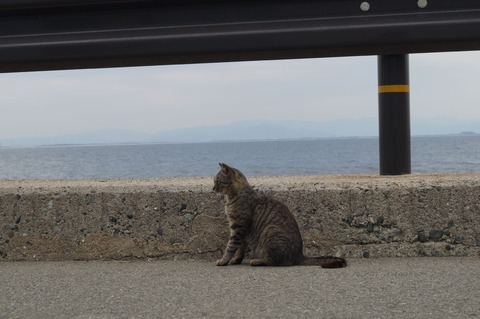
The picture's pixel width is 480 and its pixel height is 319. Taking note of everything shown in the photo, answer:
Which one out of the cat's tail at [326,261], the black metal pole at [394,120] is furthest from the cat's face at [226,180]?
the black metal pole at [394,120]

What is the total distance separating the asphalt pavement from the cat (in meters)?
0.17

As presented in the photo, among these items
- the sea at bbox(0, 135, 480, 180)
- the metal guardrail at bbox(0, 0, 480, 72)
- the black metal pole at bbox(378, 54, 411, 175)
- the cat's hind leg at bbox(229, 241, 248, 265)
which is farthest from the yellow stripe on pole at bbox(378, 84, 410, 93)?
the sea at bbox(0, 135, 480, 180)

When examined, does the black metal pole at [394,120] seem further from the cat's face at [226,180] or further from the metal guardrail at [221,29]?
the metal guardrail at [221,29]

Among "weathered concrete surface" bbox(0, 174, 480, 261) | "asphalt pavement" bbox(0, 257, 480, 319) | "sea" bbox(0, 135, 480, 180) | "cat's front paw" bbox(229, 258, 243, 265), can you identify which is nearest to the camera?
"asphalt pavement" bbox(0, 257, 480, 319)

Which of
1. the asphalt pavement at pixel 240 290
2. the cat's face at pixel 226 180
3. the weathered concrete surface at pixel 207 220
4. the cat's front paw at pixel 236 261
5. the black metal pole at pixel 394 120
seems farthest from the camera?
the black metal pole at pixel 394 120

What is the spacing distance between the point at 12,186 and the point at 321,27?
304 cm

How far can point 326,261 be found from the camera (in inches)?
209

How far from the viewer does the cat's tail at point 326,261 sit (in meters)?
5.16

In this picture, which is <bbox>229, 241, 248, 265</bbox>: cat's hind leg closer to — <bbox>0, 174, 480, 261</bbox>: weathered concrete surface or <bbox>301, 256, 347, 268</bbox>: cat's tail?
<bbox>0, 174, 480, 261</bbox>: weathered concrete surface

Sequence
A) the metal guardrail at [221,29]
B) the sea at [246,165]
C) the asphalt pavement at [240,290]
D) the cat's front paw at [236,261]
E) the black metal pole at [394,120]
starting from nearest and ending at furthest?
the asphalt pavement at [240,290] → the metal guardrail at [221,29] → the cat's front paw at [236,261] → the black metal pole at [394,120] → the sea at [246,165]

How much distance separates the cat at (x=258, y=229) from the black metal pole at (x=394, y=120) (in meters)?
2.29

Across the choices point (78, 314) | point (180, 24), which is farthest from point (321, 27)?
point (78, 314)

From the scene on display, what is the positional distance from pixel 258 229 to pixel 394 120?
2.64 m

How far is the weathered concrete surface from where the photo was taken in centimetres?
550
